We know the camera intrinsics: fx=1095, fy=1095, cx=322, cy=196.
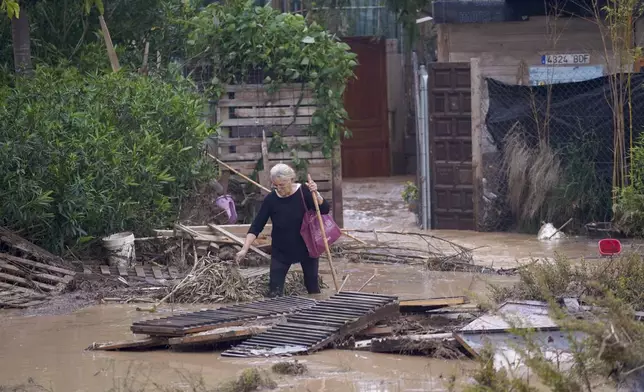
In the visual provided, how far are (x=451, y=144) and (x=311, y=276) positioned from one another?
5.07m

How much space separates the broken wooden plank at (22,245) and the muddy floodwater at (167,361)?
111cm

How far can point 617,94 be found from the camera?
14.0m

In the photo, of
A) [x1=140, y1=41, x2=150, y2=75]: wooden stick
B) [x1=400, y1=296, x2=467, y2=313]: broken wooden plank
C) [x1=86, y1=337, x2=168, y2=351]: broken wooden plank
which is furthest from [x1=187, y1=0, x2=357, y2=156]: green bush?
[x1=86, y1=337, x2=168, y2=351]: broken wooden plank

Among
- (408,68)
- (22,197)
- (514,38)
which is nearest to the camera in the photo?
(22,197)

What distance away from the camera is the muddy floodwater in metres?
7.51

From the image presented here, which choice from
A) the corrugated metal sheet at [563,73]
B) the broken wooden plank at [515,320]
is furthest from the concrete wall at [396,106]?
the broken wooden plank at [515,320]

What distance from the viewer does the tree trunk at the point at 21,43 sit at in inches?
551

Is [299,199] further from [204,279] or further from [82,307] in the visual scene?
[82,307]

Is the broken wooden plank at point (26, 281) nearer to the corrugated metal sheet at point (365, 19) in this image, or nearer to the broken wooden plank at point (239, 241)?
the broken wooden plank at point (239, 241)

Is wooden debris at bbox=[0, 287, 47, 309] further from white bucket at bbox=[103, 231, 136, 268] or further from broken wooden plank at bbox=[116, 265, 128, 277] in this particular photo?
white bucket at bbox=[103, 231, 136, 268]

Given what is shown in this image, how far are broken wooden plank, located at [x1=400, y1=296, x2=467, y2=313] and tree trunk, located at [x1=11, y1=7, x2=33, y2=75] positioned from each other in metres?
6.92

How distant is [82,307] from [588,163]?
23.2 feet

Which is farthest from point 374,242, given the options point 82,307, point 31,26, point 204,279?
Result: point 31,26

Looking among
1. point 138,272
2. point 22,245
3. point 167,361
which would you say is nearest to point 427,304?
point 167,361
